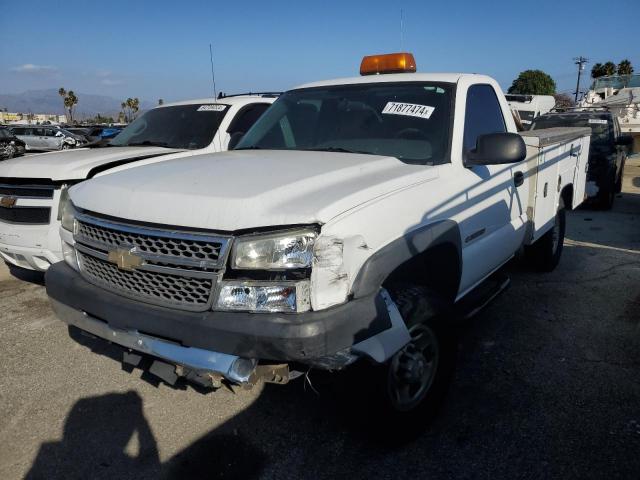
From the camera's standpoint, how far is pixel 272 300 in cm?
209

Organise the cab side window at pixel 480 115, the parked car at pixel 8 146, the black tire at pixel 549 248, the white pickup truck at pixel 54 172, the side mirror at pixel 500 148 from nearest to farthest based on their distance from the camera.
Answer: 1. the side mirror at pixel 500 148
2. the cab side window at pixel 480 115
3. the white pickup truck at pixel 54 172
4. the black tire at pixel 549 248
5. the parked car at pixel 8 146

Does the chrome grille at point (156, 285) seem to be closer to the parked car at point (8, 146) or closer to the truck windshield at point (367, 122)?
the truck windshield at point (367, 122)

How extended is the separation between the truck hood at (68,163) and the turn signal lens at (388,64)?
2.34 metres

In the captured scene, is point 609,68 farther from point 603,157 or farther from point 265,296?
point 265,296

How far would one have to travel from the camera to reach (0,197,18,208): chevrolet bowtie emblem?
14.8 ft

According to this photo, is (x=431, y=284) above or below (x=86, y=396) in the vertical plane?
above

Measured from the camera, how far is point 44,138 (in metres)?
26.5

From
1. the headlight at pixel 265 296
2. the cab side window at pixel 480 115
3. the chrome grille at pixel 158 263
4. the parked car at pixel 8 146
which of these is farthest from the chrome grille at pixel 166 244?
the parked car at pixel 8 146

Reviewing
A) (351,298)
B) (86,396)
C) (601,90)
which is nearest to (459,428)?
(351,298)

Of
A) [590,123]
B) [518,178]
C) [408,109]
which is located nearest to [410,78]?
[408,109]

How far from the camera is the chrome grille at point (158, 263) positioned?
2.18 metres

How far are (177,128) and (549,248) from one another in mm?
4433

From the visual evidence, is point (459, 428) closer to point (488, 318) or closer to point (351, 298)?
point (351, 298)

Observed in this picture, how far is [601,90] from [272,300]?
77.2 ft
